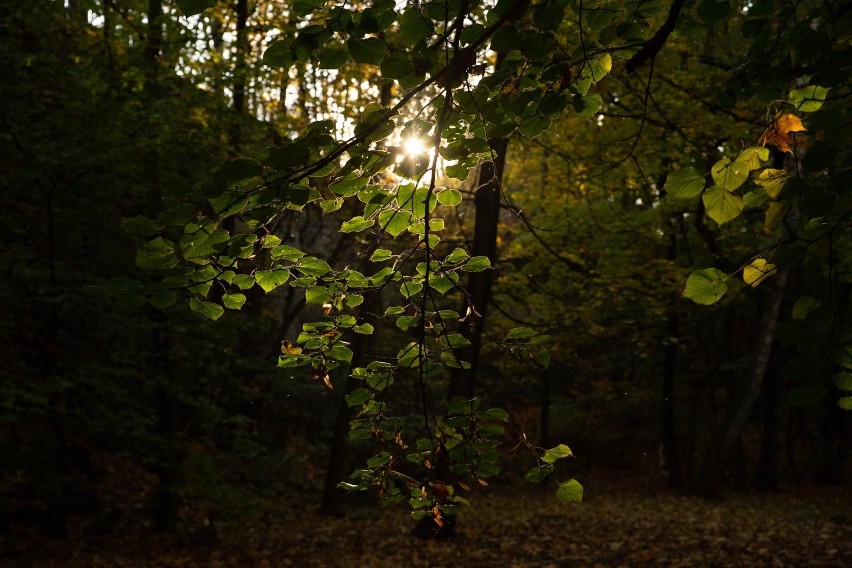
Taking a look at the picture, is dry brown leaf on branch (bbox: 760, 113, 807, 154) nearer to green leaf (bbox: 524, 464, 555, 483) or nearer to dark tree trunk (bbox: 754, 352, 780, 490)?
green leaf (bbox: 524, 464, 555, 483)

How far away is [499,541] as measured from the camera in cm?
928

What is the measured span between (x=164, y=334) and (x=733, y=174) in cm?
765

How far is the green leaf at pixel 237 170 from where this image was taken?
62.3 inches

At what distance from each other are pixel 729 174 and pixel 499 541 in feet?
27.6

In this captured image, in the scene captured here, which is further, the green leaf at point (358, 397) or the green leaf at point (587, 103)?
the green leaf at point (358, 397)

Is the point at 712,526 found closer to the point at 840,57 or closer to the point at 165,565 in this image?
the point at 165,565

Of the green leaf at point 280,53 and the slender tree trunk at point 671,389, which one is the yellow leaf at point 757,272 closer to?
the green leaf at point 280,53

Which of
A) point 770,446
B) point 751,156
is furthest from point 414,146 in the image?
point 770,446

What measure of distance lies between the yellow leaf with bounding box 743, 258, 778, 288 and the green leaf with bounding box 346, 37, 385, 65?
124 cm

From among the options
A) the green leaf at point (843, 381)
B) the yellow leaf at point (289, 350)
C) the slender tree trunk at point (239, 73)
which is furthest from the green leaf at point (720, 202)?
the slender tree trunk at point (239, 73)

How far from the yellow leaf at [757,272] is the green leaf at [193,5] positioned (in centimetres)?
165

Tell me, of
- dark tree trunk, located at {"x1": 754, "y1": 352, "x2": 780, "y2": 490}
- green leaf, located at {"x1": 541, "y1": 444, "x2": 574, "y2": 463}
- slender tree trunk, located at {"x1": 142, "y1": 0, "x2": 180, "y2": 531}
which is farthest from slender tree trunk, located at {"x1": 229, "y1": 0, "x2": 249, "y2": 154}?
dark tree trunk, located at {"x1": 754, "y1": 352, "x2": 780, "y2": 490}

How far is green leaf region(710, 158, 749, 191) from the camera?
1.82 metres

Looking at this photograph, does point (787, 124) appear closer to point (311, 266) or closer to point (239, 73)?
point (311, 266)
